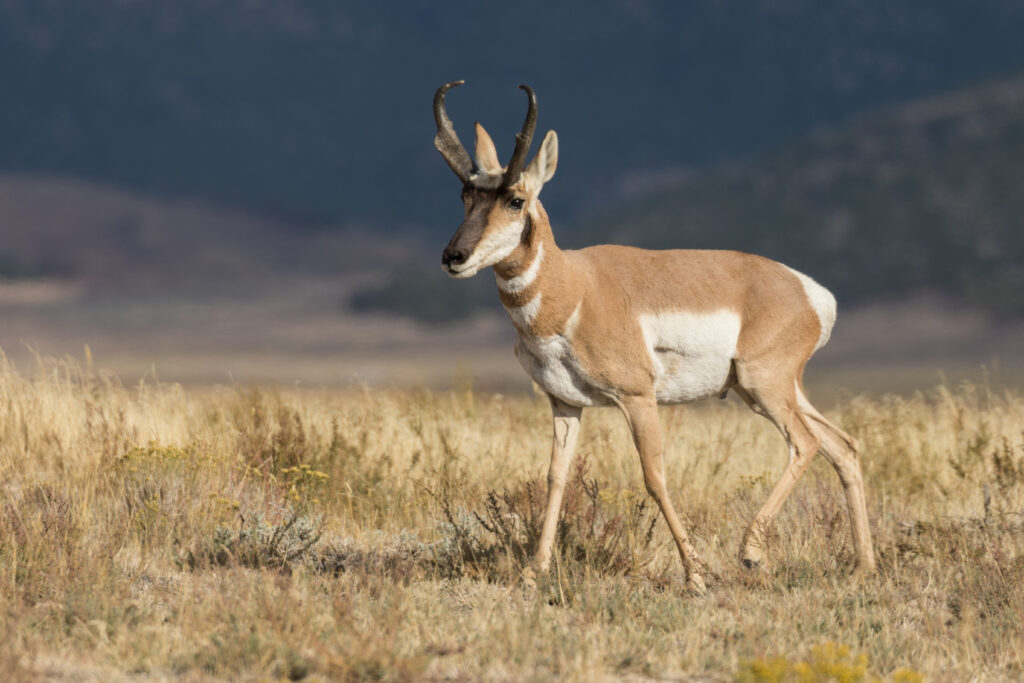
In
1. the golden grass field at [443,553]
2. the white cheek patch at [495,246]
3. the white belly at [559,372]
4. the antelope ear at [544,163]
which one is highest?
the antelope ear at [544,163]

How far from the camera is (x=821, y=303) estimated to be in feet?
27.3

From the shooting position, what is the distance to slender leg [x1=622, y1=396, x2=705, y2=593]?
23.8 feet

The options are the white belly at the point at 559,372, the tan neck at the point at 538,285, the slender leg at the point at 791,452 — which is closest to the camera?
the tan neck at the point at 538,285

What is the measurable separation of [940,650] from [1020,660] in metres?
0.48

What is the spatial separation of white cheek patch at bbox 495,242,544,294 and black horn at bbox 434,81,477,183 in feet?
2.41

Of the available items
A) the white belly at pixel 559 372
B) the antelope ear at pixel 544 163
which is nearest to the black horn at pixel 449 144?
the antelope ear at pixel 544 163

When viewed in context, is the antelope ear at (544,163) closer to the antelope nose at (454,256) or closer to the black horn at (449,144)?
the black horn at (449,144)

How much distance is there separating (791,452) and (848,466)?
1.97 feet

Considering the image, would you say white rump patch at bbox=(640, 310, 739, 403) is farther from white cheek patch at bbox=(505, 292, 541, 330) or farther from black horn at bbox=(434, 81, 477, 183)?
black horn at bbox=(434, 81, 477, 183)

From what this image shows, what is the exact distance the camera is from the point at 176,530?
8344 mm

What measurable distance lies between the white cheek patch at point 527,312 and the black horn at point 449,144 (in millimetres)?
953

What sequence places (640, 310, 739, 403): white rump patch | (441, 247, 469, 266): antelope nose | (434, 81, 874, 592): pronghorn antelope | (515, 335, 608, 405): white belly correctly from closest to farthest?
(441, 247, 469, 266): antelope nose < (434, 81, 874, 592): pronghorn antelope < (515, 335, 608, 405): white belly < (640, 310, 739, 403): white rump patch

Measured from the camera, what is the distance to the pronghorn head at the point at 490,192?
6504 millimetres

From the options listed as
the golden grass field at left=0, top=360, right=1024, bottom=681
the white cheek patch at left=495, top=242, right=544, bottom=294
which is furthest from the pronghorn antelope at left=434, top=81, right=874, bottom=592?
the golden grass field at left=0, top=360, right=1024, bottom=681
